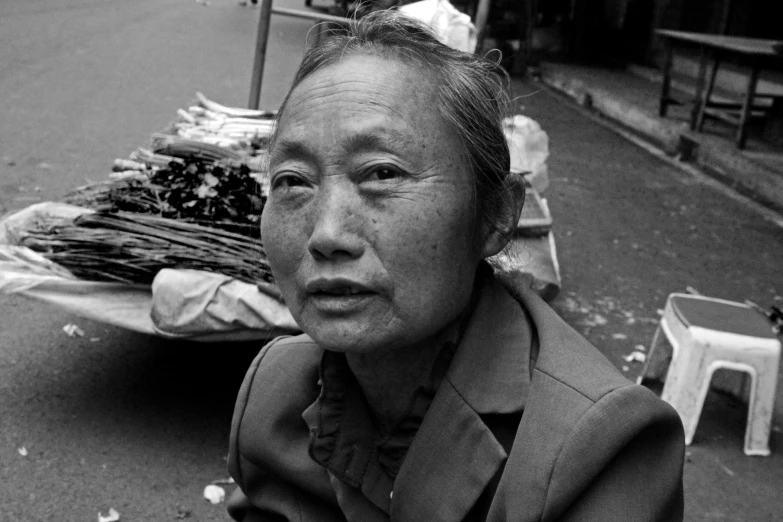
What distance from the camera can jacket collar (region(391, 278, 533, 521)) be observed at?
51.4 inches

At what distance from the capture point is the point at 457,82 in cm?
144

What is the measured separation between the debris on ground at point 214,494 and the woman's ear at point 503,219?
71.6 inches

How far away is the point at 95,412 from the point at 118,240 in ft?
2.28

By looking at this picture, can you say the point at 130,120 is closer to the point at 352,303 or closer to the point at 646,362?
the point at 646,362

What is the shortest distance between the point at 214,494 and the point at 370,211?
1.94 m

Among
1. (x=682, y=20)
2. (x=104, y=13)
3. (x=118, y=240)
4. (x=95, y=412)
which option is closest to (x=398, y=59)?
(x=118, y=240)

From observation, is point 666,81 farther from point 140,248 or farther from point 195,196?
point 140,248

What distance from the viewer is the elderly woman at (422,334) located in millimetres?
1247

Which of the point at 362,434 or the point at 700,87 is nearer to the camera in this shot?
the point at 362,434

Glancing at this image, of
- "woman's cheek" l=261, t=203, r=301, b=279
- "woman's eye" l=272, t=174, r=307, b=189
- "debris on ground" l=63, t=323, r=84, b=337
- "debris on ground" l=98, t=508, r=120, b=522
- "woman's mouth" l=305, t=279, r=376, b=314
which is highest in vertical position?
"woman's eye" l=272, t=174, r=307, b=189

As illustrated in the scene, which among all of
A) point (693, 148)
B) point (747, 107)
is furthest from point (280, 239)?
point (693, 148)

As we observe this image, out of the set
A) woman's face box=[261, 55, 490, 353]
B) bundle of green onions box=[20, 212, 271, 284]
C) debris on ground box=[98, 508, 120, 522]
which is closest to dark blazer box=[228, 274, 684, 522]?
woman's face box=[261, 55, 490, 353]

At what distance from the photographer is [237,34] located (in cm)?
1388

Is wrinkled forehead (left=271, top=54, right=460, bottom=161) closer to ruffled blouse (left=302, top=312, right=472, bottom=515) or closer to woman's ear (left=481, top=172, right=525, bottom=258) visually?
woman's ear (left=481, top=172, right=525, bottom=258)
